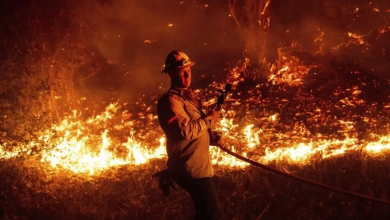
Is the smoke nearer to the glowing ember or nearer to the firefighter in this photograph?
the glowing ember

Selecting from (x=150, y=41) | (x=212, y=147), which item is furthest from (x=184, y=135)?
(x=150, y=41)

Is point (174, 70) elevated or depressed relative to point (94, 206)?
elevated

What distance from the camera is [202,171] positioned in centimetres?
332

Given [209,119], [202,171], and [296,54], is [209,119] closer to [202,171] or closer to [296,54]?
[202,171]

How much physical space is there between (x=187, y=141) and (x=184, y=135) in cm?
16

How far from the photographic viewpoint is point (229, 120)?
6.71m

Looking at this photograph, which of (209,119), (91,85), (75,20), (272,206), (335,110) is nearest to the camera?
(209,119)

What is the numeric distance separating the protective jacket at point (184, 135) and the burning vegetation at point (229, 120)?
64.9 inches

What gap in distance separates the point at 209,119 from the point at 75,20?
5.41 m

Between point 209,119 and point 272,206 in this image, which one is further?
point 272,206

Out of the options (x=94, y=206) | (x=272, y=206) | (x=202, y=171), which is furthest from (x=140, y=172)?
(x=202, y=171)

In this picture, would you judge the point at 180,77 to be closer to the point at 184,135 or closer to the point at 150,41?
the point at 184,135

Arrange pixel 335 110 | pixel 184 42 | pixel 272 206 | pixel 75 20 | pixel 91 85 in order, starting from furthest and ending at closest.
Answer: pixel 184 42, pixel 91 85, pixel 75 20, pixel 335 110, pixel 272 206

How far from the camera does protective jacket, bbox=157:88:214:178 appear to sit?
3.20 meters
